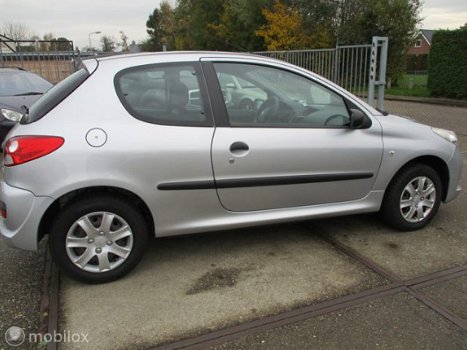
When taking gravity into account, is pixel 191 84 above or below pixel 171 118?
above

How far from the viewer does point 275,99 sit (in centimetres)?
375

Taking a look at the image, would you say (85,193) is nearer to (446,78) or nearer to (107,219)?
(107,219)

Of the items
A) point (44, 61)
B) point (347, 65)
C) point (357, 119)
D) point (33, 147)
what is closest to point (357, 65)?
point (347, 65)

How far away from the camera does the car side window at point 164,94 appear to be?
3.27m

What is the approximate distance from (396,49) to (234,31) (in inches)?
700

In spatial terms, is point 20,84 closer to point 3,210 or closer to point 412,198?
point 3,210

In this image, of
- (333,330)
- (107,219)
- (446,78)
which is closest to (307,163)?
(333,330)

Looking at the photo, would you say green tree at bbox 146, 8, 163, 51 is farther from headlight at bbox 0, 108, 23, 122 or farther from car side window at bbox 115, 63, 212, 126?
car side window at bbox 115, 63, 212, 126

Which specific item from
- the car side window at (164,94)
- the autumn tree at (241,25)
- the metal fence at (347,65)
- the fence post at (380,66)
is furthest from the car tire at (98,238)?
the autumn tree at (241,25)

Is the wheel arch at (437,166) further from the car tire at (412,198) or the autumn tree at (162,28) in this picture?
the autumn tree at (162,28)

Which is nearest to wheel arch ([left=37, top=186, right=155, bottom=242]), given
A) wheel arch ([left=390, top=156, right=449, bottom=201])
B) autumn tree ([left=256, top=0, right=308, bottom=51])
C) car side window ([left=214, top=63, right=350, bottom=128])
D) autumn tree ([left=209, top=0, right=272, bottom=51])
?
car side window ([left=214, top=63, right=350, bottom=128])

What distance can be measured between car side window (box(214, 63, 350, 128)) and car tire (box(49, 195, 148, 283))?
1076 mm

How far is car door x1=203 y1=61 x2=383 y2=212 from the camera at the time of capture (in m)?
3.42

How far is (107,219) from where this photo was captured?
10.4ft
